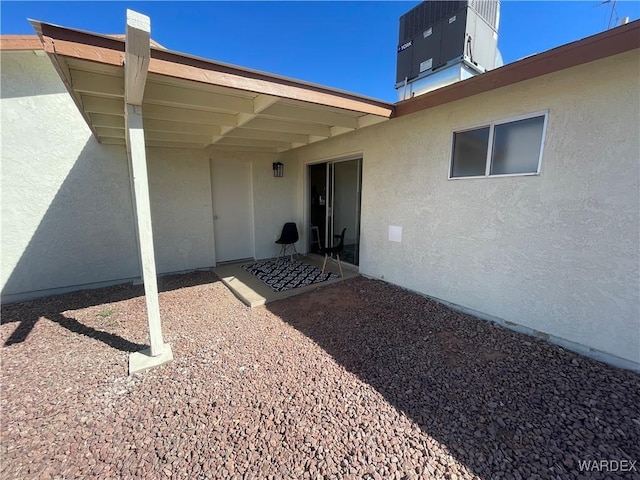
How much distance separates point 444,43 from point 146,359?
5.98 m

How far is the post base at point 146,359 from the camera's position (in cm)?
257

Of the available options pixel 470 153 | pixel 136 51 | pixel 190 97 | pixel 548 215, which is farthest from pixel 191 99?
pixel 548 215

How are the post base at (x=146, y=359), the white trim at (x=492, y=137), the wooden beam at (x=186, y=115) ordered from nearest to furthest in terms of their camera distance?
the post base at (x=146, y=359), the white trim at (x=492, y=137), the wooden beam at (x=186, y=115)

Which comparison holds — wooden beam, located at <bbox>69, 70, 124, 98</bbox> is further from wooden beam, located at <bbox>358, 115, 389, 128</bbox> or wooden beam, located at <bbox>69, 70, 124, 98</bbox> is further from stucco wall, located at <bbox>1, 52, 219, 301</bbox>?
wooden beam, located at <bbox>358, 115, 389, 128</bbox>

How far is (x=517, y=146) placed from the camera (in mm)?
3021

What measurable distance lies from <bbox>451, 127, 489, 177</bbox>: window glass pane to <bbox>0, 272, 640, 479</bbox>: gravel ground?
2.00 metres

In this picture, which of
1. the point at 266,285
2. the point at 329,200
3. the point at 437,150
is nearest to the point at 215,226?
the point at 266,285

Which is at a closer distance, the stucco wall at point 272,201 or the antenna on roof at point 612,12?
the antenna on roof at point 612,12

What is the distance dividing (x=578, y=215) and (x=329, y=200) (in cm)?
449

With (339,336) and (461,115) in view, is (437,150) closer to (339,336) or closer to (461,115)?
(461,115)

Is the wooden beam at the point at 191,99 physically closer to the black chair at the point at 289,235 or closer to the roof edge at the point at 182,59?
the roof edge at the point at 182,59

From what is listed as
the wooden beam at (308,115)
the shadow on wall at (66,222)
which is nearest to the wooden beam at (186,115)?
the wooden beam at (308,115)

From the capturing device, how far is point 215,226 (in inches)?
247

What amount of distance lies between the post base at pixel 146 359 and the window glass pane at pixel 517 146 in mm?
4373
